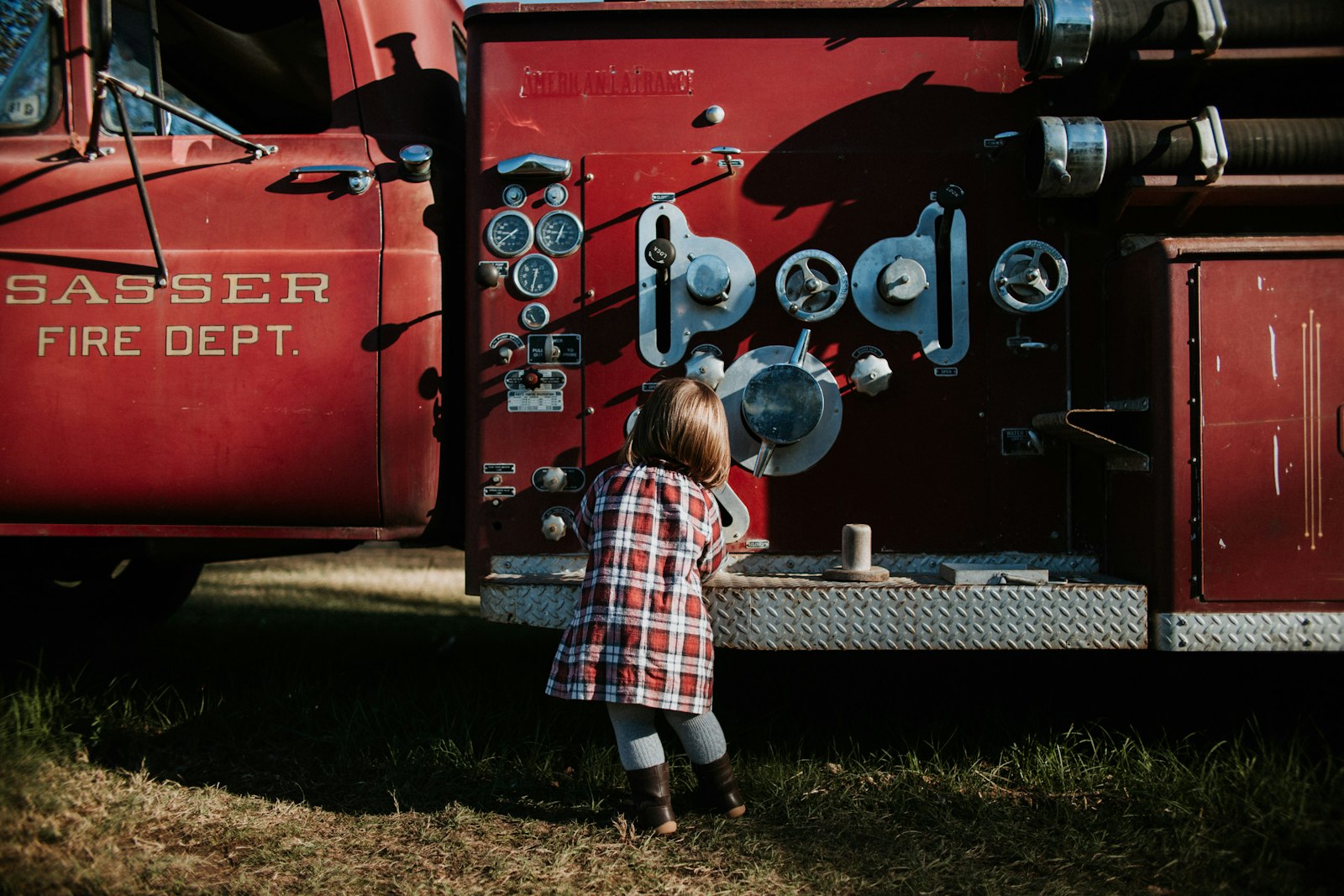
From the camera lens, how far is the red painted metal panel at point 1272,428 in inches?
98.2

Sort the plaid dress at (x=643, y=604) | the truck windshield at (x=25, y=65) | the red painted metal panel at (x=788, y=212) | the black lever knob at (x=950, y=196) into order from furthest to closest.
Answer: the truck windshield at (x=25, y=65) → the red painted metal panel at (x=788, y=212) → the black lever knob at (x=950, y=196) → the plaid dress at (x=643, y=604)

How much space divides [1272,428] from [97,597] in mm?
4223

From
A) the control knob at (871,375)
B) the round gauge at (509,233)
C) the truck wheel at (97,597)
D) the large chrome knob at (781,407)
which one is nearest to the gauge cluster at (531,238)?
the round gauge at (509,233)

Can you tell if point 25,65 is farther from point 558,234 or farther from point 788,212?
point 788,212

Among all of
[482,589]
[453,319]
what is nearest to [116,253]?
[453,319]

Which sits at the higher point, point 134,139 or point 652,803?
point 134,139

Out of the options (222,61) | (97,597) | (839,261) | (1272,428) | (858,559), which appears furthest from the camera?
(97,597)

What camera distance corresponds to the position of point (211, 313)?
2834 millimetres

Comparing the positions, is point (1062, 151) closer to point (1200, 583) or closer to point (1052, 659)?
point (1200, 583)

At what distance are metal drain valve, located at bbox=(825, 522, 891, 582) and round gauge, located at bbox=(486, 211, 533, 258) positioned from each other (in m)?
1.23

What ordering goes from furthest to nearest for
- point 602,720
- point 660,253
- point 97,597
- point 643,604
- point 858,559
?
point 97,597 < point 602,720 < point 660,253 < point 858,559 < point 643,604

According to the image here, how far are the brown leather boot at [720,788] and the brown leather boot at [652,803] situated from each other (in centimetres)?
12

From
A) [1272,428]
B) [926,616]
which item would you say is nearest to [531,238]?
[926,616]

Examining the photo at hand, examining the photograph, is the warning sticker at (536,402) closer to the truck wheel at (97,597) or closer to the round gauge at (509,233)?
the round gauge at (509,233)
